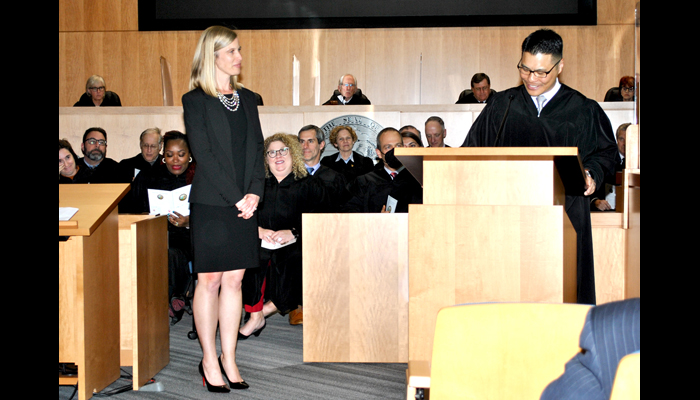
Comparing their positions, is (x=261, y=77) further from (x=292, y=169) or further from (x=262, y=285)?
(x=262, y=285)

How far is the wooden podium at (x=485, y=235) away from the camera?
1.99 meters

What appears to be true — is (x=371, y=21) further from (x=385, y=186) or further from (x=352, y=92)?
(x=385, y=186)

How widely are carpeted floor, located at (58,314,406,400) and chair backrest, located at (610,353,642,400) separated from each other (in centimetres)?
181

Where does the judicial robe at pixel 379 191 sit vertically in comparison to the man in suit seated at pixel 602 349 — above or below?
above

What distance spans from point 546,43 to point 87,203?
76.2 inches

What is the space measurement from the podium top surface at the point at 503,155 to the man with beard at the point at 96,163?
12.1 ft

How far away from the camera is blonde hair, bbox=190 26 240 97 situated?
100.0 inches

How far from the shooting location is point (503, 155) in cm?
195

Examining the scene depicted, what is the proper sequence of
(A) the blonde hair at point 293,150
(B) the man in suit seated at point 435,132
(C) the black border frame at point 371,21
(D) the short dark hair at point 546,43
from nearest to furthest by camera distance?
(D) the short dark hair at point 546,43 < (A) the blonde hair at point 293,150 < (B) the man in suit seated at point 435,132 < (C) the black border frame at point 371,21

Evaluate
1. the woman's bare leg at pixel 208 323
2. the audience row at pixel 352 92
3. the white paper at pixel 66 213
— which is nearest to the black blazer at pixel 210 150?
the woman's bare leg at pixel 208 323

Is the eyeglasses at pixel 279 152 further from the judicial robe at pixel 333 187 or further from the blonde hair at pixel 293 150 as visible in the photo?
the judicial robe at pixel 333 187

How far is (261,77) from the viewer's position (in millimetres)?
9203

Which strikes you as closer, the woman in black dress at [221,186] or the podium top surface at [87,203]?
the podium top surface at [87,203]
